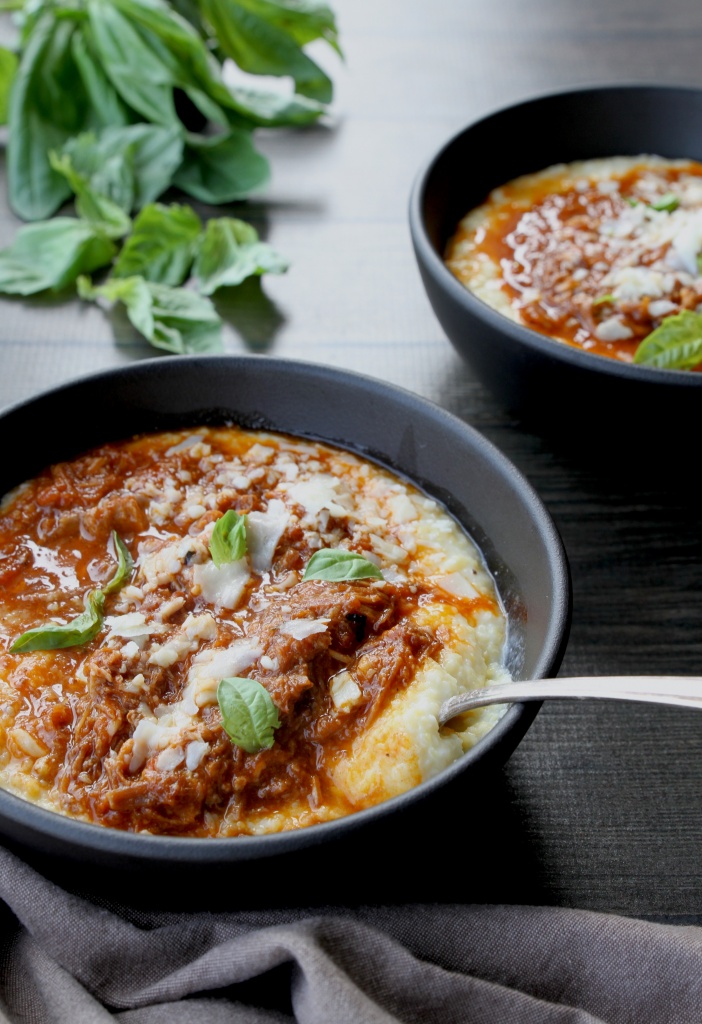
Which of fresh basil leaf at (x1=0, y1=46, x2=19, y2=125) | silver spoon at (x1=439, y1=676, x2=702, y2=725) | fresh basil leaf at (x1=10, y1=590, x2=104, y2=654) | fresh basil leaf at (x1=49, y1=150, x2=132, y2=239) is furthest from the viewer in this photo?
fresh basil leaf at (x1=0, y1=46, x2=19, y2=125)

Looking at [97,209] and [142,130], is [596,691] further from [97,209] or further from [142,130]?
[142,130]

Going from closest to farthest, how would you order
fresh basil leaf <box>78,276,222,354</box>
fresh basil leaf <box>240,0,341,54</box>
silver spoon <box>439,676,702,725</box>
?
silver spoon <box>439,676,702,725</box>, fresh basil leaf <box>78,276,222,354</box>, fresh basil leaf <box>240,0,341,54</box>

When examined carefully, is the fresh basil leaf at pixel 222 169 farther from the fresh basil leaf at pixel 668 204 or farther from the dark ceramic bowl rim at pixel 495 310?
the fresh basil leaf at pixel 668 204

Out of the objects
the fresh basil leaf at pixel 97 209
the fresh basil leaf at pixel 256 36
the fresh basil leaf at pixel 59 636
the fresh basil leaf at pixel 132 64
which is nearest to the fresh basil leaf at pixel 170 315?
the fresh basil leaf at pixel 97 209

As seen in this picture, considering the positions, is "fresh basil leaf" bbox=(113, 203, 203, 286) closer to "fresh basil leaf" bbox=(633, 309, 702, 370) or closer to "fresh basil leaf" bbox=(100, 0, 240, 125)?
"fresh basil leaf" bbox=(100, 0, 240, 125)

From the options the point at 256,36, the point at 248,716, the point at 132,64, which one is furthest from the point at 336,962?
the point at 256,36

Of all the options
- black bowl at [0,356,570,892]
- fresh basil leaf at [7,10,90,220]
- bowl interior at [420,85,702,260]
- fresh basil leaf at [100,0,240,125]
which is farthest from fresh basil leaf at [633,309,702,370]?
fresh basil leaf at [7,10,90,220]

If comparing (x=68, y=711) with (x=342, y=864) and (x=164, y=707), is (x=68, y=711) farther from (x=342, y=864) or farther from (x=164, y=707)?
(x=342, y=864)
